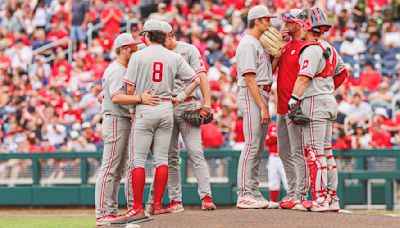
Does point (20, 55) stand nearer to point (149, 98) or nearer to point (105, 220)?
point (105, 220)

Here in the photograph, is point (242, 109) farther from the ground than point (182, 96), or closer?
closer

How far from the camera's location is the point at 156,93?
36.7 ft

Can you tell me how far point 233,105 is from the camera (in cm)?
1953

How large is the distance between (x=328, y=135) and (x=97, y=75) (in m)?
10.9

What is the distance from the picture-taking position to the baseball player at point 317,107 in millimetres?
11375

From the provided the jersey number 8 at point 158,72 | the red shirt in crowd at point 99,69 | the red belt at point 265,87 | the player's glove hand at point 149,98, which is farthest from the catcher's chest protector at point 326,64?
the red shirt in crowd at point 99,69

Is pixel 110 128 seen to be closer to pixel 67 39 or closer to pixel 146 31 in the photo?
pixel 146 31

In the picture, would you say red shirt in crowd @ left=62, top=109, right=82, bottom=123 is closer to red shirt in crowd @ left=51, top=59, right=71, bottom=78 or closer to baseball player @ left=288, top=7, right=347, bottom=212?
red shirt in crowd @ left=51, top=59, right=71, bottom=78

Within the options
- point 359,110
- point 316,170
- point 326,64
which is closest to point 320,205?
point 316,170

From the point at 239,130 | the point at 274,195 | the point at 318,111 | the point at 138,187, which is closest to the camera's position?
the point at 138,187

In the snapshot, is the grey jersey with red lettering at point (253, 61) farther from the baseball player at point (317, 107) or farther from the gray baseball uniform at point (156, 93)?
the gray baseball uniform at point (156, 93)

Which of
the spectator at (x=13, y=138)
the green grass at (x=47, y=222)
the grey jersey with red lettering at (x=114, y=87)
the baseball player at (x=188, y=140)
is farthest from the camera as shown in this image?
the spectator at (x=13, y=138)

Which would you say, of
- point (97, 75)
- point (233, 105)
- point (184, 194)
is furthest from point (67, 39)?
point (184, 194)

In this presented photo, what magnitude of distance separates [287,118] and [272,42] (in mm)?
844
